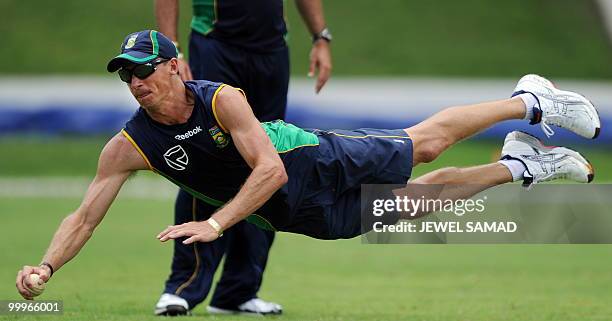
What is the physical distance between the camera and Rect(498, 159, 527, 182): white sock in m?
7.59

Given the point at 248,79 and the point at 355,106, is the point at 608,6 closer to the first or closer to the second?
the point at 355,106

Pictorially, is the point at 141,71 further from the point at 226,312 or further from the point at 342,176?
the point at 226,312

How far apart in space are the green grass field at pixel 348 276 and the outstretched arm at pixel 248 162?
133 centimetres

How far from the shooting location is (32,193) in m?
17.2

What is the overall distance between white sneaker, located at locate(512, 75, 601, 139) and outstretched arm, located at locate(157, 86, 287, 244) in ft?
6.84

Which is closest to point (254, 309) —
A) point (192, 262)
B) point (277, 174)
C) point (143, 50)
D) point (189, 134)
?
point (192, 262)

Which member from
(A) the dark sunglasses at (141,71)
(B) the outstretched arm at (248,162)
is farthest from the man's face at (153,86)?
(B) the outstretched arm at (248,162)

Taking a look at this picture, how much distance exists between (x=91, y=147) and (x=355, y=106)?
16.1ft

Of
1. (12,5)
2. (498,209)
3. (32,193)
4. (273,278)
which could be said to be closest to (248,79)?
(498,209)

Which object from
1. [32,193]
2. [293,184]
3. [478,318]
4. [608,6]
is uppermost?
[608,6]

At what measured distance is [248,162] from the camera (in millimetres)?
6551

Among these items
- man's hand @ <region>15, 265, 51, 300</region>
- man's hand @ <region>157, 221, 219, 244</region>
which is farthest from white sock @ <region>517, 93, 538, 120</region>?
man's hand @ <region>15, 265, 51, 300</region>

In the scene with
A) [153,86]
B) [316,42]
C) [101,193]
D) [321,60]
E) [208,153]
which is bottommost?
[101,193]

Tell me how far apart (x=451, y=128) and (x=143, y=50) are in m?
2.12
